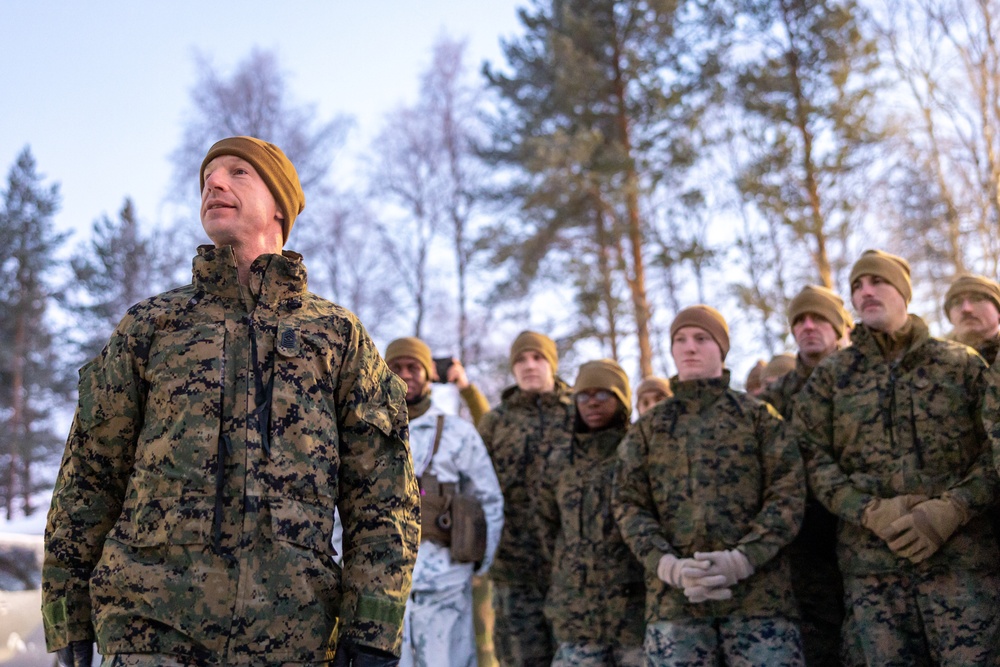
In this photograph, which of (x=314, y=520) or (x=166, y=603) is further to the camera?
(x=314, y=520)

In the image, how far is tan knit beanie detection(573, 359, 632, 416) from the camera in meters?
6.25

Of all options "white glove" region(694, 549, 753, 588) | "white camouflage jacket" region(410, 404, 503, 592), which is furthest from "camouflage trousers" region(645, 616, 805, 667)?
"white camouflage jacket" region(410, 404, 503, 592)

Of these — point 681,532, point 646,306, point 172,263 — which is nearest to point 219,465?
point 681,532

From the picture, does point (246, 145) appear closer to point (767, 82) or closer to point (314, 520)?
point (314, 520)

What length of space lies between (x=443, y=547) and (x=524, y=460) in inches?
54.4

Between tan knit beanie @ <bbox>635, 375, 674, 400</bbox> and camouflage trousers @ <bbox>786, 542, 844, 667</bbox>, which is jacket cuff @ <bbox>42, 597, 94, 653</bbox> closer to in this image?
camouflage trousers @ <bbox>786, 542, 844, 667</bbox>

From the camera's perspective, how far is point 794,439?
5.07 m

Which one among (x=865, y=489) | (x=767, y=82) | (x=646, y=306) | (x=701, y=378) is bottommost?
(x=865, y=489)

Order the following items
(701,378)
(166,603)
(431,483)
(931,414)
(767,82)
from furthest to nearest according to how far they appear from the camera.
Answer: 1. (767,82)
2. (431,483)
3. (701,378)
4. (931,414)
5. (166,603)

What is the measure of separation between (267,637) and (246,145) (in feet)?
5.17

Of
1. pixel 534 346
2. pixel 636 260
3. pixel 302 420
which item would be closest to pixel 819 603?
pixel 534 346

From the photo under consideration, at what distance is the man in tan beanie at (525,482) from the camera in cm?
638

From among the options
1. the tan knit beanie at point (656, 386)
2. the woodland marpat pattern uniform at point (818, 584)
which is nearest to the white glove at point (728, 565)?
the woodland marpat pattern uniform at point (818, 584)

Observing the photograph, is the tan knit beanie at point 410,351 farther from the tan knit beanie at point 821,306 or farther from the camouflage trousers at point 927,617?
the camouflage trousers at point 927,617
